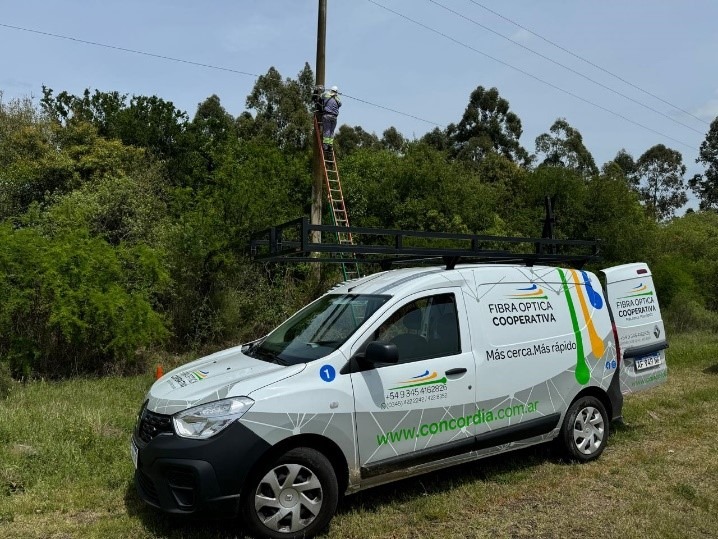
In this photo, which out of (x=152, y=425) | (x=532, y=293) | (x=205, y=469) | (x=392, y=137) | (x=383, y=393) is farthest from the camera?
(x=392, y=137)

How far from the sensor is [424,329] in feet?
16.5

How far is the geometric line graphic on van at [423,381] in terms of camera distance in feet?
15.4

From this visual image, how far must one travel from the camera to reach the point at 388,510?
15.6ft

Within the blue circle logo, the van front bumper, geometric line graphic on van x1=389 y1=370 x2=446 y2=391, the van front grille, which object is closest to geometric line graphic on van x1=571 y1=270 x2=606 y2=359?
geometric line graphic on van x1=389 y1=370 x2=446 y2=391

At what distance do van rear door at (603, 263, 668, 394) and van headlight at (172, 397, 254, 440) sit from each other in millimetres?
4497

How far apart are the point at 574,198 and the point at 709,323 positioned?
8.68 metres

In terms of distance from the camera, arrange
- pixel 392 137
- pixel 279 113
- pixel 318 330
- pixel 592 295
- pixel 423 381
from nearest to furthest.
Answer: pixel 423 381, pixel 318 330, pixel 592 295, pixel 279 113, pixel 392 137

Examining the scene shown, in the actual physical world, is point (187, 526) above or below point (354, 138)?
below

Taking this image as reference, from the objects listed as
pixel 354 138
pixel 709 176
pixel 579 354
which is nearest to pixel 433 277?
pixel 579 354

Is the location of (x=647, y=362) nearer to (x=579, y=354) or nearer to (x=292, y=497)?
(x=579, y=354)

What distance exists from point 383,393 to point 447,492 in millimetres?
1297

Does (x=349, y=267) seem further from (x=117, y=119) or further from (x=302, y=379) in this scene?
(x=117, y=119)

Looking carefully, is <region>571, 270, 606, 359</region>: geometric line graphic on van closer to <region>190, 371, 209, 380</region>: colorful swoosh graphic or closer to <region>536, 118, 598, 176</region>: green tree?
<region>190, 371, 209, 380</region>: colorful swoosh graphic

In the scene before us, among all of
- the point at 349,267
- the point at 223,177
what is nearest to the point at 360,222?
the point at 349,267
